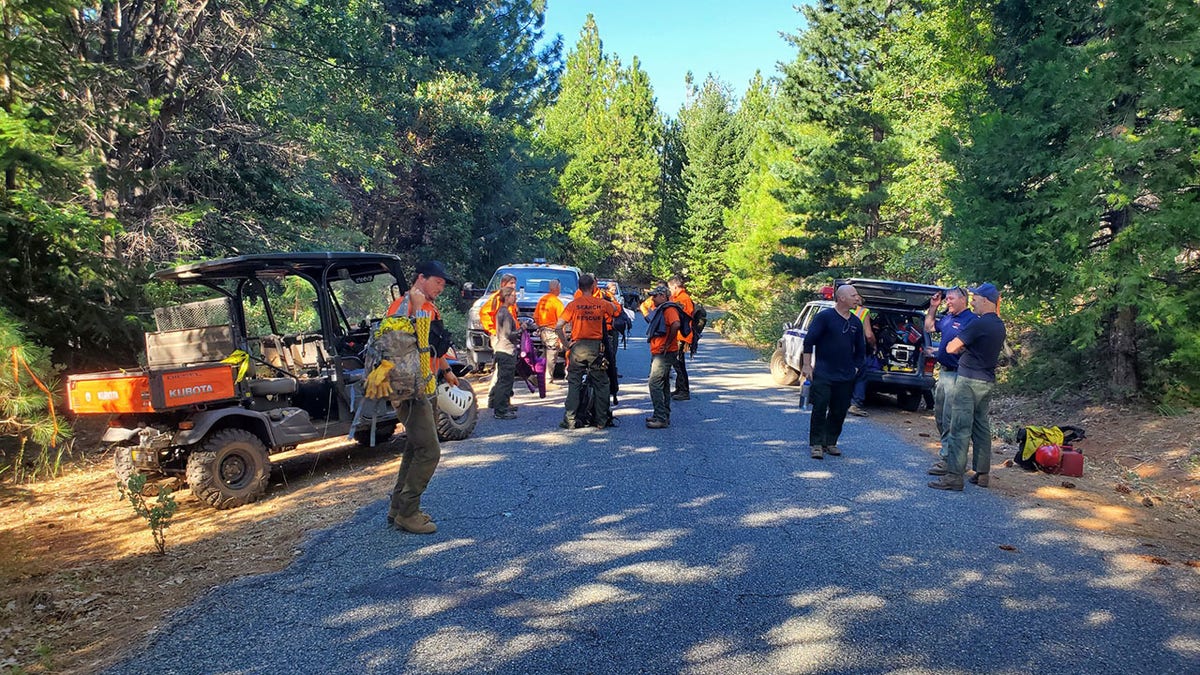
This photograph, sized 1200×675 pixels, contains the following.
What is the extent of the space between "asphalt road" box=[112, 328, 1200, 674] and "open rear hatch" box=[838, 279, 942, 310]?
473 cm

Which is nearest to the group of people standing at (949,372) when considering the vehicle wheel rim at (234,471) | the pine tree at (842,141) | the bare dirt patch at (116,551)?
the bare dirt patch at (116,551)

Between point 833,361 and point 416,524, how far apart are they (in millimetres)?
4935

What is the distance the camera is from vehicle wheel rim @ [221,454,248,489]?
700cm

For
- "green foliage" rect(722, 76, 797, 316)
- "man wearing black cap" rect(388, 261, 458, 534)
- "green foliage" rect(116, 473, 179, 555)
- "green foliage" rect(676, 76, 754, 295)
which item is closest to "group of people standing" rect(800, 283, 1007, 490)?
"man wearing black cap" rect(388, 261, 458, 534)

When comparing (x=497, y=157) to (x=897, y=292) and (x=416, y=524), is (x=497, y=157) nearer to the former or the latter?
(x=897, y=292)

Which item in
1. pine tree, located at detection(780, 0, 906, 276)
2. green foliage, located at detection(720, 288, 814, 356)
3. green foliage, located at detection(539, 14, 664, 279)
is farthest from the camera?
green foliage, located at detection(539, 14, 664, 279)

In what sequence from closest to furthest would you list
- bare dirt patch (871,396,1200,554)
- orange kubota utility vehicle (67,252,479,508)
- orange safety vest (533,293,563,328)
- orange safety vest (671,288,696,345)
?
bare dirt patch (871,396,1200,554) → orange kubota utility vehicle (67,252,479,508) → orange safety vest (671,288,696,345) → orange safety vest (533,293,563,328)

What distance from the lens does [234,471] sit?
23.2ft

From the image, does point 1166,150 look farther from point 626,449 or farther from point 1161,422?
point 626,449

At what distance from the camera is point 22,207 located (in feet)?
22.5

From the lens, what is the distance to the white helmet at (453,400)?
9.21 metres

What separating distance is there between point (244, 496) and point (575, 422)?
4.22m

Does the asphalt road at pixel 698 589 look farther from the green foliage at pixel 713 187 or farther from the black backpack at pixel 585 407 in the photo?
the green foliage at pixel 713 187

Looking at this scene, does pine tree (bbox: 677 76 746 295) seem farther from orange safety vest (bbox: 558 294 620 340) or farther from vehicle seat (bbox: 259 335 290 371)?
vehicle seat (bbox: 259 335 290 371)
